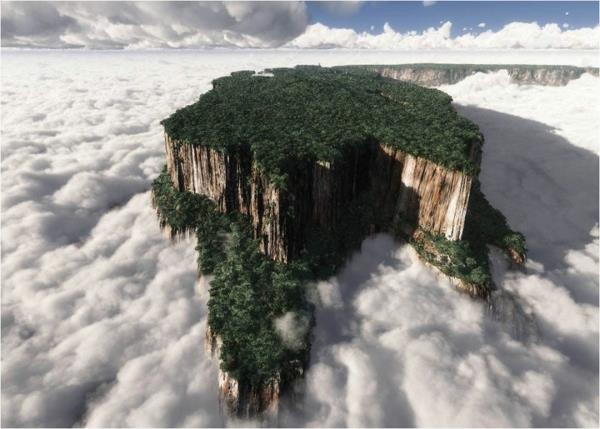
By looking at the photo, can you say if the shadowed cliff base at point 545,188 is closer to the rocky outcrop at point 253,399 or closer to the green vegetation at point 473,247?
the green vegetation at point 473,247

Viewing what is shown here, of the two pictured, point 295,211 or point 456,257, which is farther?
point 456,257

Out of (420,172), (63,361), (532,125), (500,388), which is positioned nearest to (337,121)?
(420,172)

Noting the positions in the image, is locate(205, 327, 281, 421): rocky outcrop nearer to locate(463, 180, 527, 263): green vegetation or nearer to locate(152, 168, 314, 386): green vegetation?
locate(152, 168, 314, 386): green vegetation

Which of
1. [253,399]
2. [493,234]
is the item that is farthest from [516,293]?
[253,399]

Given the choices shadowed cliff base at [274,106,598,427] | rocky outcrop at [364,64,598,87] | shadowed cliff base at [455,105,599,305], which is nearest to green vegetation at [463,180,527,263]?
shadowed cliff base at [274,106,598,427]

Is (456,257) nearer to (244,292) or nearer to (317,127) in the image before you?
(317,127)

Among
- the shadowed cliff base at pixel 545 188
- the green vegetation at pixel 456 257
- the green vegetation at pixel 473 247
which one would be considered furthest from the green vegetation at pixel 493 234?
the shadowed cliff base at pixel 545 188
